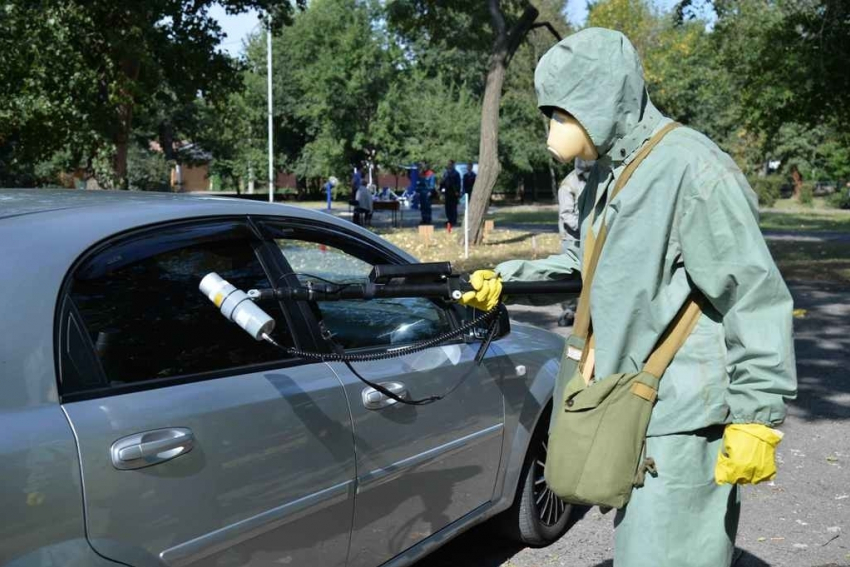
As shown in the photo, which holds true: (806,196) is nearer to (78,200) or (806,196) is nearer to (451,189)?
(451,189)

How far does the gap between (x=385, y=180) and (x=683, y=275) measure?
71375 mm

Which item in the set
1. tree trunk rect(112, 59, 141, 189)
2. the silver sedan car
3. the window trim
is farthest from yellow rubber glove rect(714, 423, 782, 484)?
tree trunk rect(112, 59, 141, 189)

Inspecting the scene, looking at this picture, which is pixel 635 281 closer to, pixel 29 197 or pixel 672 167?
pixel 672 167

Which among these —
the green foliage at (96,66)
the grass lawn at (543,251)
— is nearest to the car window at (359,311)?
the grass lawn at (543,251)

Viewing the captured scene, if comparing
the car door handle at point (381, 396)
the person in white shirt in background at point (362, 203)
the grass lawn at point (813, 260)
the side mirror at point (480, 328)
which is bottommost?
the grass lawn at point (813, 260)

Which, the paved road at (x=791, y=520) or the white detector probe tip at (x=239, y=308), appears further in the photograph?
the paved road at (x=791, y=520)

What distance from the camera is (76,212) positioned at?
2.81m

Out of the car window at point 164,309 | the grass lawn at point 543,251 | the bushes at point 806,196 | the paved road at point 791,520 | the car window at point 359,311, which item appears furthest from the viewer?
the bushes at point 806,196

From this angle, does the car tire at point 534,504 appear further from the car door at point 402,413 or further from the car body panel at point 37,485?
the car body panel at point 37,485

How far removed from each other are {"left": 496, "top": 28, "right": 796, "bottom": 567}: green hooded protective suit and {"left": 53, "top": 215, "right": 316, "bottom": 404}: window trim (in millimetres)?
1180

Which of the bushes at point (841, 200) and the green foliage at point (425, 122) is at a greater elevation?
the green foliage at point (425, 122)

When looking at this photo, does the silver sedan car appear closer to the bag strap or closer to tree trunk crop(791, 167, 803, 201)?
the bag strap

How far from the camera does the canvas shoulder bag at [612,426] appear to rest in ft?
7.67

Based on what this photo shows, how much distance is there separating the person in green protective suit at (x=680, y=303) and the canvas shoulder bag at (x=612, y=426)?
3 centimetres
